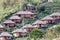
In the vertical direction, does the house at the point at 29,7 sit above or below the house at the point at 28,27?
above

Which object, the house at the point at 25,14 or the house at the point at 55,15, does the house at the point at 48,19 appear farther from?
the house at the point at 25,14

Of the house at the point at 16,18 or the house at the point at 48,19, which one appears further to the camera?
the house at the point at 16,18

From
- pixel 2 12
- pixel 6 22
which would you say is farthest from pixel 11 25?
pixel 2 12

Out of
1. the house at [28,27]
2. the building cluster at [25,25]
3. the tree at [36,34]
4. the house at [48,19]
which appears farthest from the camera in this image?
the house at [48,19]

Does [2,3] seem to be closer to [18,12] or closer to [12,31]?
[18,12]

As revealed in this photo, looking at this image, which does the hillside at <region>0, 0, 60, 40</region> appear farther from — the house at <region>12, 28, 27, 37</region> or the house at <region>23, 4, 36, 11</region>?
the house at <region>12, 28, 27, 37</region>

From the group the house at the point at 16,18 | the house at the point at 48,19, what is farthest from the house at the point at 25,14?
the house at the point at 48,19

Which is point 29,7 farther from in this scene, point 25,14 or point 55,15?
point 55,15

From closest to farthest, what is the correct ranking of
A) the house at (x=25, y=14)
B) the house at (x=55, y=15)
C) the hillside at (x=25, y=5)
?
the house at (x=55, y=15) < the hillside at (x=25, y=5) < the house at (x=25, y=14)
